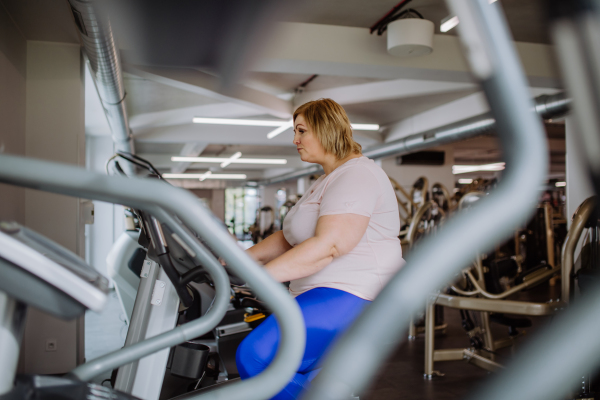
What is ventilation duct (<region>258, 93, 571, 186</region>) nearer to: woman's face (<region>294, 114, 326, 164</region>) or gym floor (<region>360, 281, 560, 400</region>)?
gym floor (<region>360, 281, 560, 400</region>)

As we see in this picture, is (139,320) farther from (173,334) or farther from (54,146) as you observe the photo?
(54,146)

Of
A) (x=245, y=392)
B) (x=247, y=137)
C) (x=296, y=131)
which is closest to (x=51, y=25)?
(x=296, y=131)

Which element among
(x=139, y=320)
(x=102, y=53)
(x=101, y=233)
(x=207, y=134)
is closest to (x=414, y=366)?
(x=139, y=320)

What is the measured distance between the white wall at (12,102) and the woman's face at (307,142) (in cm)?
212

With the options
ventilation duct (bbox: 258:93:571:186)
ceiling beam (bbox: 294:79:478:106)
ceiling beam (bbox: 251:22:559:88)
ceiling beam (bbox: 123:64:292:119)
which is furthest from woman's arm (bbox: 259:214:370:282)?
ceiling beam (bbox: 294:79:478:106)

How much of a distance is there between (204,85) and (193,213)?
4718 mm

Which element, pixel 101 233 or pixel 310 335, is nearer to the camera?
pixel 310 335

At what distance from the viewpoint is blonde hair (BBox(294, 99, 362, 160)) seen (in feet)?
4.79

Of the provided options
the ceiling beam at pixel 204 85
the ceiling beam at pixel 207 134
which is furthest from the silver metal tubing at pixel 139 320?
the ceiling beam at pixel 207 134

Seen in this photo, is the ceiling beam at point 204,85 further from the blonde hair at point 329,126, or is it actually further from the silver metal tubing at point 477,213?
the silver metal tubing at point 477,213

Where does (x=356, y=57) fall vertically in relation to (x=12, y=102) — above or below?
above

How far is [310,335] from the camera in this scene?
3.92 ft

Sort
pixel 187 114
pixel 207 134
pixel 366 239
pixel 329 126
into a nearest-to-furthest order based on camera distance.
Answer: pixel 366 239 → pixel 329 126 → pixel 187 114 → pixel 207 134

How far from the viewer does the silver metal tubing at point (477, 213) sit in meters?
0.46
